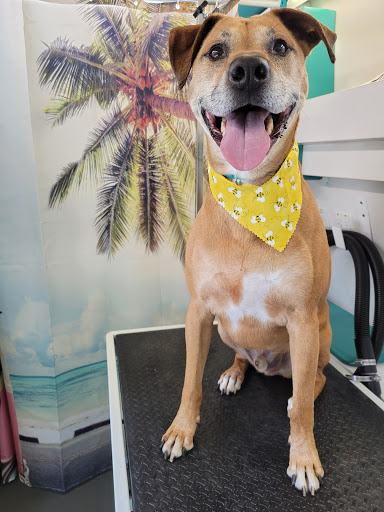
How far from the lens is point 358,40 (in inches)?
56.7

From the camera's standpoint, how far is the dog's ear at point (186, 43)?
2.76ft

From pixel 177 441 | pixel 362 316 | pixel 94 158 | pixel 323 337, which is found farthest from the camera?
pixel 94 158

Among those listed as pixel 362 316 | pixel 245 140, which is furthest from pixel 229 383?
pixel 245 140

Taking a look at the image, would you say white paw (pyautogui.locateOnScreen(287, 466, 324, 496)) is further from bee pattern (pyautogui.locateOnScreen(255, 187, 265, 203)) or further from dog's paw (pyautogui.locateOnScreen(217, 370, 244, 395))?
bee pattern (pyautogui.locateOnScreen(255, 187, 265, 203))

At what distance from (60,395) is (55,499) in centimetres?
48

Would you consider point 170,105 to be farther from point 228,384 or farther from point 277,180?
point 228,384

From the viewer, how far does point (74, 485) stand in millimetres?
1736

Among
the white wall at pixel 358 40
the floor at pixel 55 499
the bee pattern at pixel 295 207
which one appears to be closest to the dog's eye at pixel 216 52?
the bee pattern at pixel 295 207

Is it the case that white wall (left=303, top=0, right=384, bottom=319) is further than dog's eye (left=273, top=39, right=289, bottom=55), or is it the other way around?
white wall (left=303, top=0, right=384, bottom=319)

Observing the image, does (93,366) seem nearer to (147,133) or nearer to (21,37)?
(147,133)

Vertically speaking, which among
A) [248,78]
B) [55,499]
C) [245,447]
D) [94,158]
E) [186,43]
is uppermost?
[186,43]

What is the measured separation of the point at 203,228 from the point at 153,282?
864mm

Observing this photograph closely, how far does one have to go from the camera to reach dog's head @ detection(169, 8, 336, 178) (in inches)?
28.2

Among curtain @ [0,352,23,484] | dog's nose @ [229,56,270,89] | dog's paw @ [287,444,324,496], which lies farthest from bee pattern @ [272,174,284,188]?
curtain @ [0,352,23,484]
